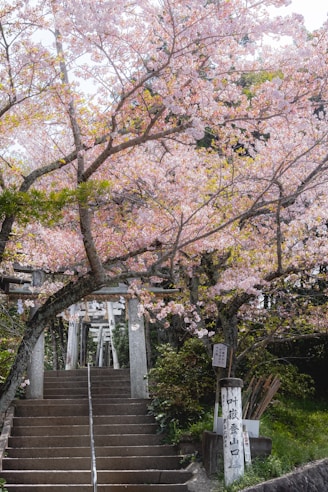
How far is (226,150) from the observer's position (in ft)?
29.1

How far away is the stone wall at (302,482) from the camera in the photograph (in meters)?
7.50

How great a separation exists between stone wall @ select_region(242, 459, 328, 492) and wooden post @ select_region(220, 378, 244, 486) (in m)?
0.78

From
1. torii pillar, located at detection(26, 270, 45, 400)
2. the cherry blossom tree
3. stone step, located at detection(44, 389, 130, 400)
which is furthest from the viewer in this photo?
stone step, located at detection(44, 389, 130, 400)

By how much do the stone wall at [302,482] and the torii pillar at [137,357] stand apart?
536cm

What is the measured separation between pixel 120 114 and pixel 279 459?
5.69 m

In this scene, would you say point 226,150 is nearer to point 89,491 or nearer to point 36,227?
point 36,227

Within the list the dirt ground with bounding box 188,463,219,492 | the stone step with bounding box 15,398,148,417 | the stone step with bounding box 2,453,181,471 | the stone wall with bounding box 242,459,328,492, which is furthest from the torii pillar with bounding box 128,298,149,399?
the stone wall with bounding box 242,459,328,492

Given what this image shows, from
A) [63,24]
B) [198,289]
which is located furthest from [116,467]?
[63,24]

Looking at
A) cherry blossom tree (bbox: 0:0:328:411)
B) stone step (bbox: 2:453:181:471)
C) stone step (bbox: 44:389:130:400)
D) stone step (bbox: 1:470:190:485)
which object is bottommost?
stone step (bbox: 1:470:190:485)

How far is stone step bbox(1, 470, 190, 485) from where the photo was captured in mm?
9352

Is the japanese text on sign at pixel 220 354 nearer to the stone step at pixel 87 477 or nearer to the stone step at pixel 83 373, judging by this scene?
the stone step at pixel 87 477

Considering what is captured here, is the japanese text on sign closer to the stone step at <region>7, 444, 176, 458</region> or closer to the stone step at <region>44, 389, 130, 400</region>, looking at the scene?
the stone step at <region>7, 444, 176, 458</region>

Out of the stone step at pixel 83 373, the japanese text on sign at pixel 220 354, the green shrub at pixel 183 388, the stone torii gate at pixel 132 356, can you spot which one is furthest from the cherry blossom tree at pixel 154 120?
the stone step at pixel 83 373

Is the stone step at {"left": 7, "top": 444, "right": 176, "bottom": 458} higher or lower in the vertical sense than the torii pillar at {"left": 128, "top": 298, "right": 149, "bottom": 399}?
lower
